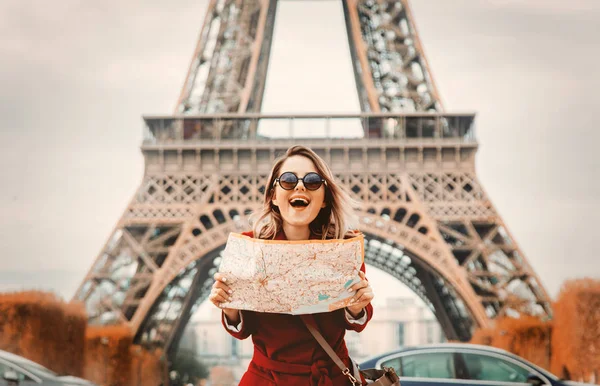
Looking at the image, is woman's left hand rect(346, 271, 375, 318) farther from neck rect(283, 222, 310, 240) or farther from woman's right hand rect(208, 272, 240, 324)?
woman's right hand rect(208, 272, 240, 324)

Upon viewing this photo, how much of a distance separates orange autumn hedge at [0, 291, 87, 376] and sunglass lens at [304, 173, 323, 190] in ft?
51.1

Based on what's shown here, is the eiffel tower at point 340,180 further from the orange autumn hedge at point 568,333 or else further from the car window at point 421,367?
the car window at point 421,367

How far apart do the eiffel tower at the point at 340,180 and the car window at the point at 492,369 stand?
11.7m

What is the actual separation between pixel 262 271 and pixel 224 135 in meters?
20.7

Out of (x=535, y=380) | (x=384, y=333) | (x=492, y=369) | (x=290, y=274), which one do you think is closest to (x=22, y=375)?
(x=492, y=369)

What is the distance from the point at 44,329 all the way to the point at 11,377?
11.4 meters

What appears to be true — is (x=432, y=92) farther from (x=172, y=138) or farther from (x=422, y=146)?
(x=172, y=138)

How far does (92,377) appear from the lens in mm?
21000

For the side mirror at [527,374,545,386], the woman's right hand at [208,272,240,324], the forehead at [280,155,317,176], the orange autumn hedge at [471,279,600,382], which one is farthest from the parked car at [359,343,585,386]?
the orange autumn hedge at [471,279,600,382]

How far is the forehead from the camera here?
9.57 ft

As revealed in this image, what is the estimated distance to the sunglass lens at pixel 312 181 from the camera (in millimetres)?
2873

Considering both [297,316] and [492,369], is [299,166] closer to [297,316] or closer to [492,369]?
[297,316]

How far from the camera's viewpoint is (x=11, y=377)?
301 inches

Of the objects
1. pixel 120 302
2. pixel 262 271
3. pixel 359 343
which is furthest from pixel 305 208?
pixel 359 343
